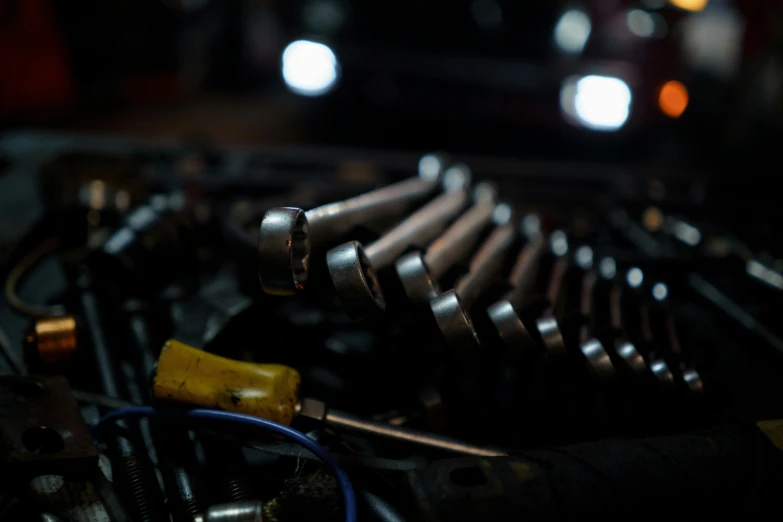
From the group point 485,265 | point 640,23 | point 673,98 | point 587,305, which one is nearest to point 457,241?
point 485,265

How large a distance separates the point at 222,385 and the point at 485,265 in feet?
2.04

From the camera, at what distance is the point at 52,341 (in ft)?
3.88

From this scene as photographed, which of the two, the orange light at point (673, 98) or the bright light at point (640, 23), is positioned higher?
the bright light at point (640, 23)

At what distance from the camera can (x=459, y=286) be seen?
1184 mm

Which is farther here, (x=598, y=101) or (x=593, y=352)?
(x=598, y=101)

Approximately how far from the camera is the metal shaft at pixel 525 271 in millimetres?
1256

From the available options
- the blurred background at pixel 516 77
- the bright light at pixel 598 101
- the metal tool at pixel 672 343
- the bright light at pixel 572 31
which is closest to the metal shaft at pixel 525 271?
the metal tool at pixel 672 343

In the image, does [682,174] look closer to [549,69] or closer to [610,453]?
[549,69]

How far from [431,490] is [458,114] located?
2.73 metres

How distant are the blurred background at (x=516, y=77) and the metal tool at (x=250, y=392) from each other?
2007mm

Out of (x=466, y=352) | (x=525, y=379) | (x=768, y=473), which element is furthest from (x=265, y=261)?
(x=768, y=473)

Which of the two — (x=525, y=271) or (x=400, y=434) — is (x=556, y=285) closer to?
(x=525, y=271)

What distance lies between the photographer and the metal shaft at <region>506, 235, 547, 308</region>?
4.12ft

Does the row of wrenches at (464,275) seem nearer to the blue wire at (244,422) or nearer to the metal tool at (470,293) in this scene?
the metal tool at (470,293)
